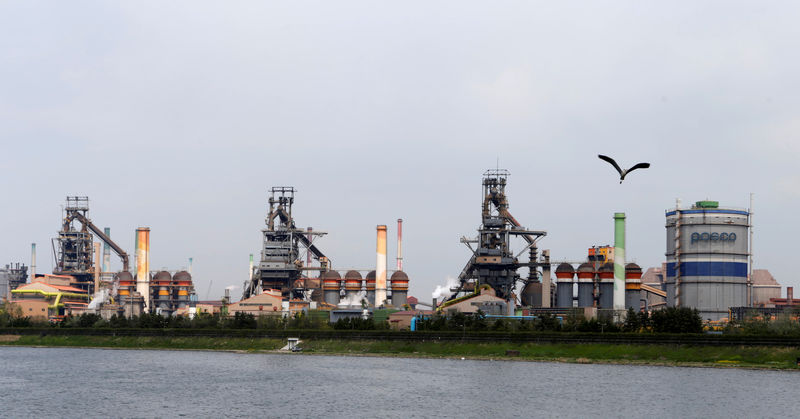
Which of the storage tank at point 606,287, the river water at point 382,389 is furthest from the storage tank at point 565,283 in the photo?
the river water at point 382,389

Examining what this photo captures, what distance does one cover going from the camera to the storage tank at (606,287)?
187125 mm

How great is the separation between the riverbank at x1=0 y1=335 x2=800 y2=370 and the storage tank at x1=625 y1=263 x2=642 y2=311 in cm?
6326

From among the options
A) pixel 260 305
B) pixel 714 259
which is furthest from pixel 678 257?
pixel 260 305

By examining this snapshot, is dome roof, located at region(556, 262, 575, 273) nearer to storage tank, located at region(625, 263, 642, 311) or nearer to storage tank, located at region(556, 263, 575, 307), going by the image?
storage tank, located at region(556, 263, 575, 307)

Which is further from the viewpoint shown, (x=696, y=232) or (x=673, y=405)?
(x=696, y=232)

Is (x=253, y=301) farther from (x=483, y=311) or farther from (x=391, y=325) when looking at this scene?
(x=483, y=311)

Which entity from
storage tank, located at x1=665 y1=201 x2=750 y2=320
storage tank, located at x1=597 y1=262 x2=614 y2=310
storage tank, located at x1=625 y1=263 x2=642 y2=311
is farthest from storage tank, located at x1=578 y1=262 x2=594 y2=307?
storage tank, located at x1=665 y1=201 x2=750 y2=320

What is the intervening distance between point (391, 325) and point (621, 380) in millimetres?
78288

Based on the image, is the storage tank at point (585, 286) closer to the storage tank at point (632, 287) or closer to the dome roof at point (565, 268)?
the dome roof at point (565, 268)

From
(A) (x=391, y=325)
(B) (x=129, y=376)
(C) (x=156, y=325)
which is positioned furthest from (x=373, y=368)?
(C) (x=156, y=325)

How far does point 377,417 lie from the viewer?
67.4 metres

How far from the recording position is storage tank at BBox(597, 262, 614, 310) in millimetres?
187125

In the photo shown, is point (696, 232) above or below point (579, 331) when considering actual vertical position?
above

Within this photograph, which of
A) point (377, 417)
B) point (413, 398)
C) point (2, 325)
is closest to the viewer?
point (377, 417)
